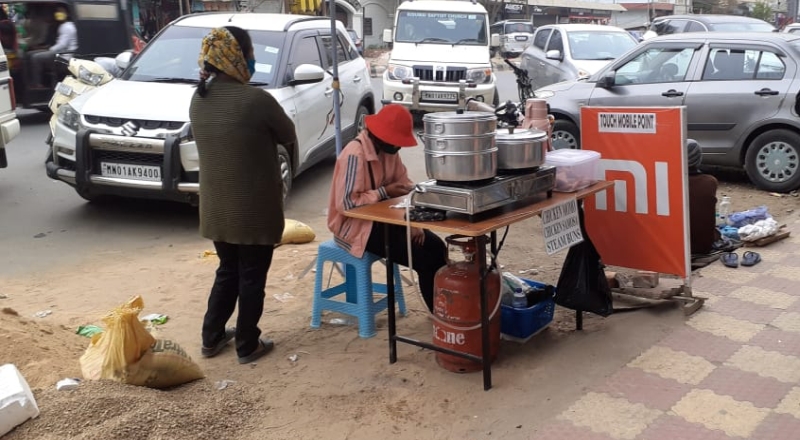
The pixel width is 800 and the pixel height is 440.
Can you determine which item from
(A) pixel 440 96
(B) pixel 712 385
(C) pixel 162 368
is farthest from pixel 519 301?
(A) pixel 440 96

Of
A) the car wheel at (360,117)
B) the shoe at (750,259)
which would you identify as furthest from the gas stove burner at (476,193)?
the car wheel at (360,117)

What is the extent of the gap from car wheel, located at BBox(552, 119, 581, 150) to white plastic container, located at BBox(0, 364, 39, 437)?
7247mm

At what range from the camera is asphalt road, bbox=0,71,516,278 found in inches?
253

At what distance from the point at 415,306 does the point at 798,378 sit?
2324 millimetres

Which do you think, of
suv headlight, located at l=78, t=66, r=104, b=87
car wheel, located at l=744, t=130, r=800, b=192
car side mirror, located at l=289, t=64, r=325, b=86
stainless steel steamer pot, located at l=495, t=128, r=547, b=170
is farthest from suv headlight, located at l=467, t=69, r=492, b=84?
stainless steel steamer pot, located at l=495, t=128, r=547, b=170

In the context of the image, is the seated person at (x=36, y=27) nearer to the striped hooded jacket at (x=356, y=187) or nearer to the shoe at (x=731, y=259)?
the striped hooded jacket at (x=356, y=187)

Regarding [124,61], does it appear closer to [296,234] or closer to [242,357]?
[296,234]

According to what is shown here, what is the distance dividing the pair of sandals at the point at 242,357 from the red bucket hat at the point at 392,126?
1.37 metres

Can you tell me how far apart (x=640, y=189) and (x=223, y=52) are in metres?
2.67

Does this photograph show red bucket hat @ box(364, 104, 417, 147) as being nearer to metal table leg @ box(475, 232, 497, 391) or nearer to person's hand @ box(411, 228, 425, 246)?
person's hand @ box(411, 228, 425, 246)

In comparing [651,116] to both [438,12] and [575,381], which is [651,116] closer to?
[575,381]

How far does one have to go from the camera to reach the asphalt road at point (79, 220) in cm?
643

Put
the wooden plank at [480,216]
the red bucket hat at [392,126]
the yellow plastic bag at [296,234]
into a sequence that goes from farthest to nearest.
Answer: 1. the yellow plastic bag at [296,234]
2. the red bucket hat at [392,126]
3. the wooden plank at [480,216]

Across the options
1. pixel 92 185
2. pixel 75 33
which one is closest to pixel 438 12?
pixel 75 33
